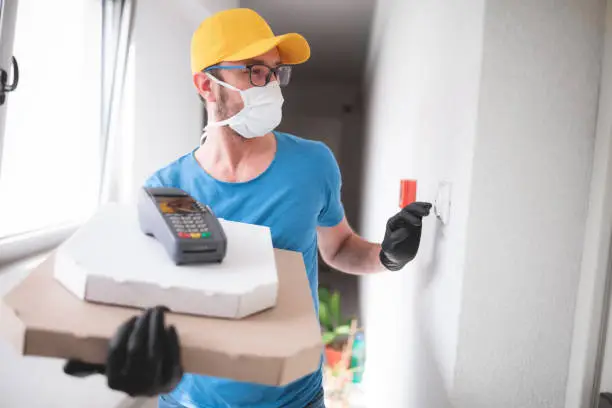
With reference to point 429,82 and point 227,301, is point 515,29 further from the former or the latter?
point 227,301

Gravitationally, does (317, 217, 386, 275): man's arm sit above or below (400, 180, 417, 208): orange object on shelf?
below

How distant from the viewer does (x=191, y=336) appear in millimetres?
439

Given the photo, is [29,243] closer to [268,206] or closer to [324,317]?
[268,206]

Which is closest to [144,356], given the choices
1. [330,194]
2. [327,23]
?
[330,194]

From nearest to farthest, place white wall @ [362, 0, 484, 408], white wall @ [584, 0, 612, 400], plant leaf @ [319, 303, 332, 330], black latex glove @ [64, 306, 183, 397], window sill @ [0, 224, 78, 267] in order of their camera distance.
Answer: black latex glove @ [64, 306, 183, 397] → white wall @ [584, 0, 612, 400] → white wall @ [362, 0, 484, 408] → window sill @ [0, 224, 78, 267] → plant leaf @ [319, 303, 332, 330]

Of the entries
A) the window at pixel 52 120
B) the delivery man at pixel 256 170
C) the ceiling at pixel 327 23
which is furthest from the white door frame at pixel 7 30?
the ceiling at pixel 327 23

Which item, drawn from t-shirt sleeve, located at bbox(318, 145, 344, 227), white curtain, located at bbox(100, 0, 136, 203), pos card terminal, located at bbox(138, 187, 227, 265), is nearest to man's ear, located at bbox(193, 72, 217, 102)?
t-shirt sleeve, located at bbox(318, 145, 344, 227)

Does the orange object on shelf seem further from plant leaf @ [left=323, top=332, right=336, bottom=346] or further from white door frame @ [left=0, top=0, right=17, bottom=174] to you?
plant leaf @ [left=323, top=332, right=336, bottom=346]

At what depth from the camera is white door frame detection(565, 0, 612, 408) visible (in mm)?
654

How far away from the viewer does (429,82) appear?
1.13 m

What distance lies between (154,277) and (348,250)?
0.67m

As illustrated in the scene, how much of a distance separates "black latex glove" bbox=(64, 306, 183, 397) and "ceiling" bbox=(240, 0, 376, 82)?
2.87 meters

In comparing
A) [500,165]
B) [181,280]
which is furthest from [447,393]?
[181,280]

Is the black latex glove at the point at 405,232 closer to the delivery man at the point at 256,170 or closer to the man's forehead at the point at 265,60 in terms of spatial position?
the delivery man at the point at 256,170
